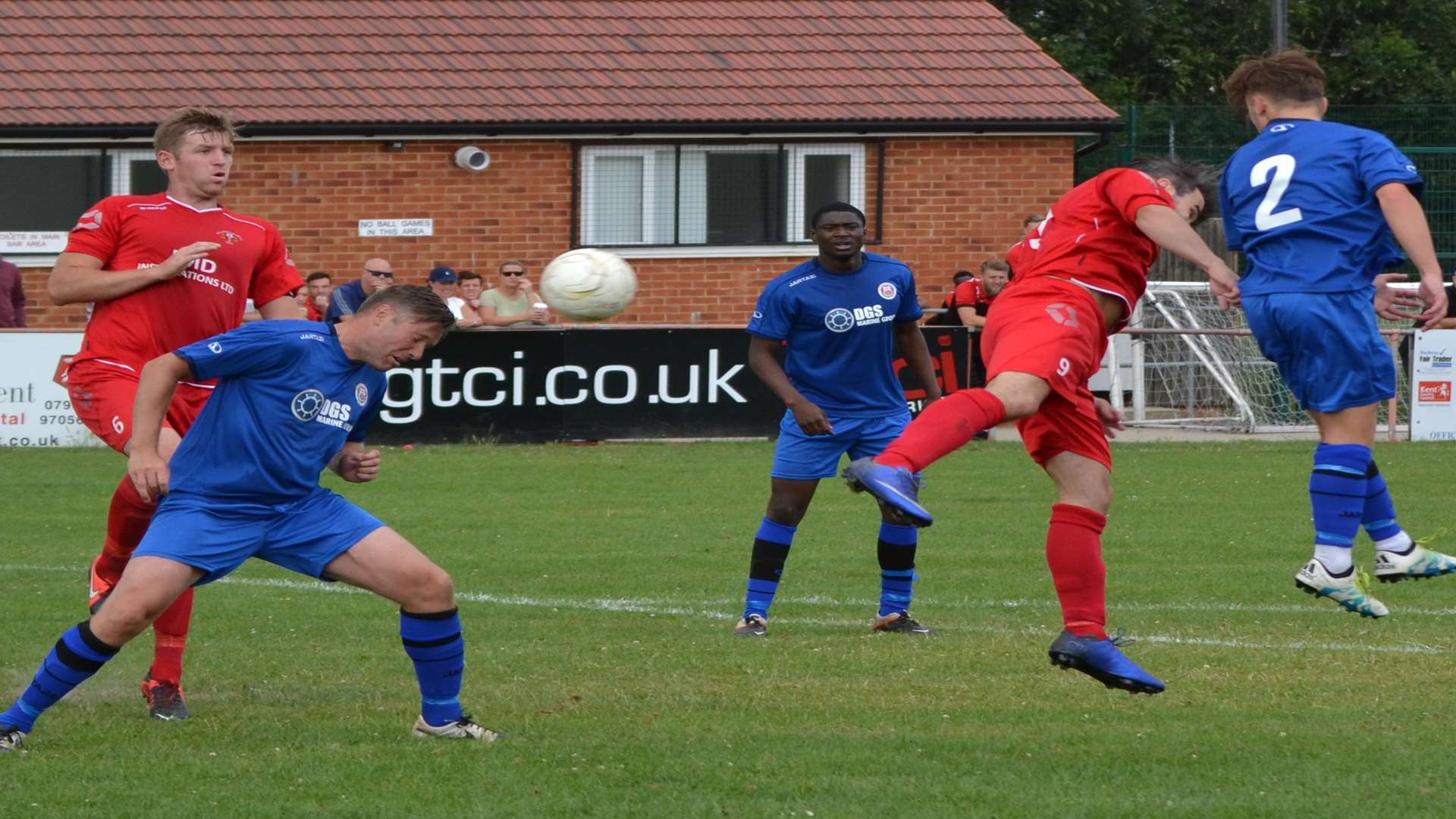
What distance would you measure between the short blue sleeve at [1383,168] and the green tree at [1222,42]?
91.4ft

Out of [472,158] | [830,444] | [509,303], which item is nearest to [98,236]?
[830,444]

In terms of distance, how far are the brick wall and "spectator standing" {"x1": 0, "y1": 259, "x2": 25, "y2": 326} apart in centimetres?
211

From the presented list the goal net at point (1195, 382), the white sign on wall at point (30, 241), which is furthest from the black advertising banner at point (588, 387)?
the white sign on wall at point (30, 241)

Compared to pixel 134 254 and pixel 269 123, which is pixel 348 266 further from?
pixel 134 254

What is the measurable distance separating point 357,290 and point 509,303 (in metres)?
2.22

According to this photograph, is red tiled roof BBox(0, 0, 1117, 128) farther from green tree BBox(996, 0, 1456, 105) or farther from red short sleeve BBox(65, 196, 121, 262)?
red short sleeve BBox(65, 196, 121, 262)

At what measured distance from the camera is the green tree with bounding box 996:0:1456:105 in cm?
3553

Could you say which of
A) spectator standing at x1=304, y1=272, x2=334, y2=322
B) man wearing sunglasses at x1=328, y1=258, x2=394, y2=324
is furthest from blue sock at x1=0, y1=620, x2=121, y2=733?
spectator standing at x1=304, y1=272, x2=334, y2=322

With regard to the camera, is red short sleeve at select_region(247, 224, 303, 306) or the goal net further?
the goal net

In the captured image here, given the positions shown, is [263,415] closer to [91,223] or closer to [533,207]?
[91,223]

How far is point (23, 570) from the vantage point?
11.0m

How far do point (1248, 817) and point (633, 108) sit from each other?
62.6ft

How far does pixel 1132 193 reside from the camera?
22.2ft

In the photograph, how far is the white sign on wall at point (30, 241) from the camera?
73.7ft
